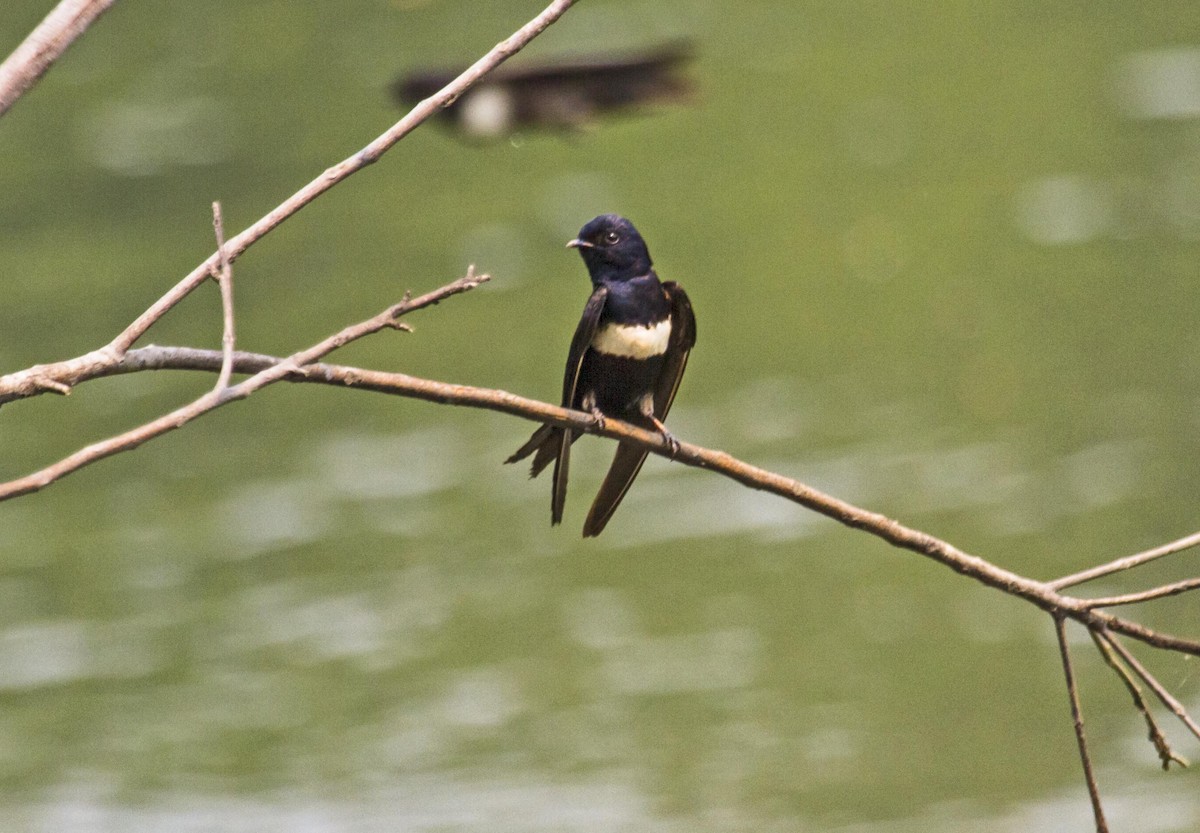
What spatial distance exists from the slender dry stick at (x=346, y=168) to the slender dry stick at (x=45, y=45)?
0.31 meters

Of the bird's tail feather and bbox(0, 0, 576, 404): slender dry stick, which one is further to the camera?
the bird's tail feather

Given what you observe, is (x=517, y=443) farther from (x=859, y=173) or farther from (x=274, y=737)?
(x=859, y=173)

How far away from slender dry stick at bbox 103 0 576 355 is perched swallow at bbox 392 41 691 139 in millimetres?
4774

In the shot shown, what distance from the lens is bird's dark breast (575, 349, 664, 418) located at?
4195 mm

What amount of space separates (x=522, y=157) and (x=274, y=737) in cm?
804

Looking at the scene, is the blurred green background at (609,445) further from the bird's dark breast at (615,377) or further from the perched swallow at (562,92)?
the bird's dark breast at (615,377)

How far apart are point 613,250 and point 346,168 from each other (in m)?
1.88

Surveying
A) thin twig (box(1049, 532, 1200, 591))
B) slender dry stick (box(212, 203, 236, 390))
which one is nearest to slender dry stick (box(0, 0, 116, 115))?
slender dry stick (box(212, 203, 236, 390))

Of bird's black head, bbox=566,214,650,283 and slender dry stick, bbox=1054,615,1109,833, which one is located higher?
bird's black head, bbox=566,214,650,283

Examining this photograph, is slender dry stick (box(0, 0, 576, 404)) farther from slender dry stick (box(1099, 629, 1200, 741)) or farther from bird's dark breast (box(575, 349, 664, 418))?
bird's dark breast (box(575, 349, 664, 418))

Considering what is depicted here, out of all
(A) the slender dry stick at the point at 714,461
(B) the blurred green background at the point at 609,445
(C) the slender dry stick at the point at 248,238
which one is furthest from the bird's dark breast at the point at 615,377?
(B) the blurred green background at the point at 609,445

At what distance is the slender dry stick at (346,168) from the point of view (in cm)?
232

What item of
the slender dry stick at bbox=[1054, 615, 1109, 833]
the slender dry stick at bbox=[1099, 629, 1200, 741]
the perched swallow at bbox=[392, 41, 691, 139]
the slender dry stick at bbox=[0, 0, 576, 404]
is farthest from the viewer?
the perched swallow at bbox=[392, 41, 691, 139]

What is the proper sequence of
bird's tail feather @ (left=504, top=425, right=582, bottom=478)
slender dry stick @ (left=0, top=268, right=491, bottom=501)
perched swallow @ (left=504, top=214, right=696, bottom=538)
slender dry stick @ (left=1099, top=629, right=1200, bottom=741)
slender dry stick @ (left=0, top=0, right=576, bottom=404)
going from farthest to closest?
perched swallow @ (left=504, top=214, right=696, bottom=538), bird's tail feather @ (left=504, top=425, right=582, bottom=478), slender dry stick @ (left=1099, top=629, right=1200, bottom=741), slender dry stick @ (left=0, top=0, right=576, bottom=404), slender dry stick @ (left=0, top=268, right=491, bottom=501)
